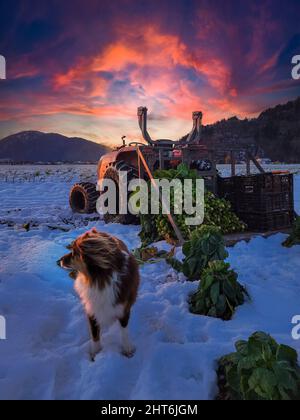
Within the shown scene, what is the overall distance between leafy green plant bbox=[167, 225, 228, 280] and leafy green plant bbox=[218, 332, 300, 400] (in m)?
2.14

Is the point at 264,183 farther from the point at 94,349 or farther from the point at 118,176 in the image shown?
the point at 94,349

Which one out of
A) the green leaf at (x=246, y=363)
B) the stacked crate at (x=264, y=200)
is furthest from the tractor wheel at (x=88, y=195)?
the green leaf at (x=246, y=363)

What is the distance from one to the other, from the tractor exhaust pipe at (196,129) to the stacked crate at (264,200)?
5.96ft

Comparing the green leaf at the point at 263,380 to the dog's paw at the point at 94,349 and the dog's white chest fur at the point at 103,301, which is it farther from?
the dog's paw at the point at 94,349

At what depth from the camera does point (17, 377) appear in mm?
2623

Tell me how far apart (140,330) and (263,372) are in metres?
1.54

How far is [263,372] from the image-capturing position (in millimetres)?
2045

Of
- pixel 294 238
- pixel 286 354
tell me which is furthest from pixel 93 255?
pixel 294 238

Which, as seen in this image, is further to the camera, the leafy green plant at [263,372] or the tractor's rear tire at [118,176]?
the tractor's rear tire at [118,176]

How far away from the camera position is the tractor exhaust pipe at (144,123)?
7.98 metres

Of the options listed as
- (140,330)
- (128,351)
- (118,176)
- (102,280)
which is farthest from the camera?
(118,176)

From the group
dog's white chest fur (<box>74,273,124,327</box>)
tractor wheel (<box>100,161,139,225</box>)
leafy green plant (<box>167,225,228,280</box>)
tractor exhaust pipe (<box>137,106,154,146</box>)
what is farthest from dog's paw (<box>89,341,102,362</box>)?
tractor exhaust pipe (<box>137,106,154,146</box>)
